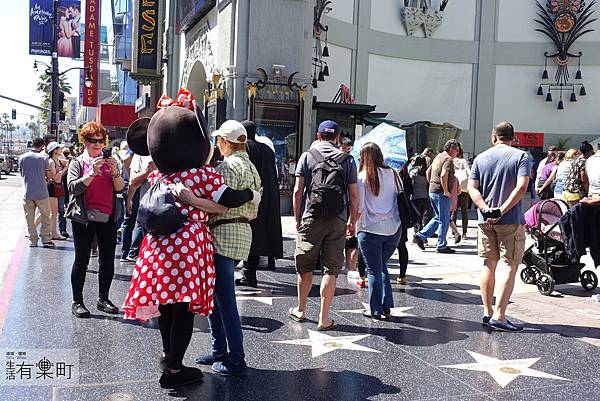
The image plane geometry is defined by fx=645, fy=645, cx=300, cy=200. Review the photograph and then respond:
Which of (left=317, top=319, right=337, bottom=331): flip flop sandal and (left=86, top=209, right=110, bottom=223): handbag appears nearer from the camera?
(left=317, top=319, right=337, bottom=331): flip flop sandal

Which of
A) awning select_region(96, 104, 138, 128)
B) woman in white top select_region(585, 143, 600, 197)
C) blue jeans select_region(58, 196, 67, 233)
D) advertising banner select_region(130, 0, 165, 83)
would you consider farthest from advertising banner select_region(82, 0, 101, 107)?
woman in white top select_region(585, 143, 600, 197)

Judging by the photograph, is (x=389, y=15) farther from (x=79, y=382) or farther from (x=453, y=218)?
(x=79, y=382)

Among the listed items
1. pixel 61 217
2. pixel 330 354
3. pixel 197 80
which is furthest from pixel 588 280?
pixel 197 80

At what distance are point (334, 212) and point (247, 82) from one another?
11147 mm

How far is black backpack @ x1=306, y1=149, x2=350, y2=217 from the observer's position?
19.1 ft

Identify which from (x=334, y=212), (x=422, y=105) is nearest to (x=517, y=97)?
(x=422, y=105)

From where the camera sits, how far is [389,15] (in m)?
27.1

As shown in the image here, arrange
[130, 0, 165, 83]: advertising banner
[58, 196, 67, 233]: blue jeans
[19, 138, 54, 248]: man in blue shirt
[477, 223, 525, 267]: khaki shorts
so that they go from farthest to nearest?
1. [130, 0, 165, 83]: advertising banner
2. [58, 196, 67, 233]: blue jeans
3. [19, 138, 54, 248]: man in blue shirt
4. [477, 223, 525, 267]: khaki shorts

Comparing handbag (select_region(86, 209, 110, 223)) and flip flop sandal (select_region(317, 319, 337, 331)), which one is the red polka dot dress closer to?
flip flop sandal (select_region(317, 319, 337, 331))

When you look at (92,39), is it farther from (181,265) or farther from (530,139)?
(181,265)

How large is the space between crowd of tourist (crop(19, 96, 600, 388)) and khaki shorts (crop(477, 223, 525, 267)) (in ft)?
0.03

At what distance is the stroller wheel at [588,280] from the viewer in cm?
821

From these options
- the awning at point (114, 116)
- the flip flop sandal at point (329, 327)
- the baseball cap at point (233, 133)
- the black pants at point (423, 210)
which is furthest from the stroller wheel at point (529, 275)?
the awning at point (114, 116)

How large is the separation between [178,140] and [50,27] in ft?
132
